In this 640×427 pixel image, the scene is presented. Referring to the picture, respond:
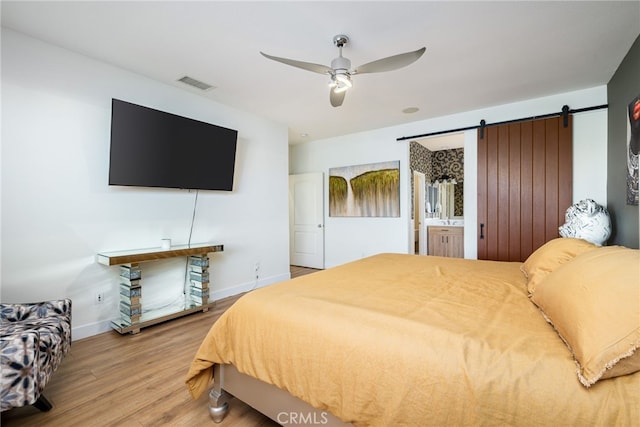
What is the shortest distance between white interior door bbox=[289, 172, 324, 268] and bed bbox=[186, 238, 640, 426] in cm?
382

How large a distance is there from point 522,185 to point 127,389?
14.6 ft

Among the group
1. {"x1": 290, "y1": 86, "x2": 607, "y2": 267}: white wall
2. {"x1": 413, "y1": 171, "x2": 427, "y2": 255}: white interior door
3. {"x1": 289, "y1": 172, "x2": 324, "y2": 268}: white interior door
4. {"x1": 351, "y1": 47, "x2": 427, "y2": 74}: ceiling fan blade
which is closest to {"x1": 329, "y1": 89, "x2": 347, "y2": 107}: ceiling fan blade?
{"x1": 351, "y1": 47, "x2": 427, "y2": 74}: ceiling fan blade

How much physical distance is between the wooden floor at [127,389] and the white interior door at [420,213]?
173 inches

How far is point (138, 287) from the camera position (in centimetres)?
278

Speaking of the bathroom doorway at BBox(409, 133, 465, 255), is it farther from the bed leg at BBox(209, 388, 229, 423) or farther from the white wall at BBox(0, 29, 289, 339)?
the bed leg at BBox(209, 388, 229, 423)

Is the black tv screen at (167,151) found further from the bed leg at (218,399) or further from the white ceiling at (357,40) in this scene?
the bed leg at (218,399)

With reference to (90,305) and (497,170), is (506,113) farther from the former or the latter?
(90,305)

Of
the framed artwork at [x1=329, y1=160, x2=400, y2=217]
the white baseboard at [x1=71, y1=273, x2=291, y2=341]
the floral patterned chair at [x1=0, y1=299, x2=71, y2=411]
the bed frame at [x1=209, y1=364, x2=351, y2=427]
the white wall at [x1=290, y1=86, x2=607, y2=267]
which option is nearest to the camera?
the bed frame at [x1=209, y1=364, x2=351, y2=427]

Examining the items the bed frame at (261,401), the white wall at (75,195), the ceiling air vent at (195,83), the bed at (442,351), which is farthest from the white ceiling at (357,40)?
the bed frame at (261,401)

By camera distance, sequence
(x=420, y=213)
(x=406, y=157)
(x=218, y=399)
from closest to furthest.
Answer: (x=218, y=399), (x=406, y=157), (x=420, y=213)

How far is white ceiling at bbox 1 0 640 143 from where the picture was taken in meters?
2.01

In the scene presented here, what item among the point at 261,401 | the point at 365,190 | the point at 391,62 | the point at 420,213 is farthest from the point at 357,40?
the point at 420,213

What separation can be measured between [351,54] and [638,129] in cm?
229

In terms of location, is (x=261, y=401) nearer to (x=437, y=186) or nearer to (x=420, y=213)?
(x=420, y=213)
